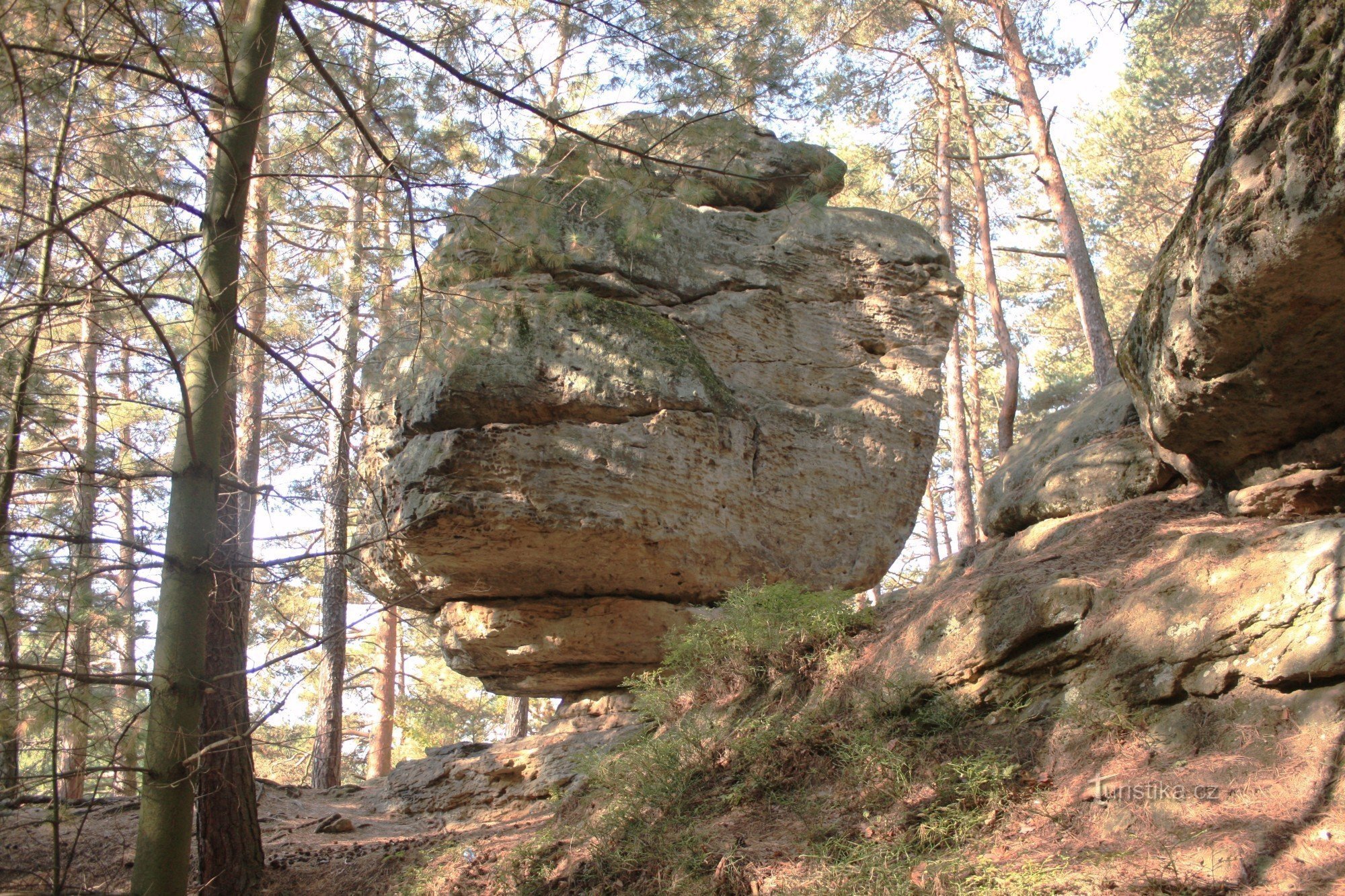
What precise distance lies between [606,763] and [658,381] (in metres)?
3.31

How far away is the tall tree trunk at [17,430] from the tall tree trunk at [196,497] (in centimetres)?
58

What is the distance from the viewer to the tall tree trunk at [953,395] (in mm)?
14297

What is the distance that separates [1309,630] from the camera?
4023 mm

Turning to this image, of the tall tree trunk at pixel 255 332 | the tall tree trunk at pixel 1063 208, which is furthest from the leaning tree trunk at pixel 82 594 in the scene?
the tall tree trunk at pixel 1063 208

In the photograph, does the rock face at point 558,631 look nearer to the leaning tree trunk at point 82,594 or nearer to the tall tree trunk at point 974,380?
the leaning tree trunk at point 82,594

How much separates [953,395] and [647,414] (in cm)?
966

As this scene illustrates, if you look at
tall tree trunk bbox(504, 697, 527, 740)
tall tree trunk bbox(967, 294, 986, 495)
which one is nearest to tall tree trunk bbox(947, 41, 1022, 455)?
tall tree trunk bbox(967, 294, 986, 495)

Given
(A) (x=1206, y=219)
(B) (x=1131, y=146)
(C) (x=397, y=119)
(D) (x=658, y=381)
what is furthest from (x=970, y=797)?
(B) (x=1131, y=146)

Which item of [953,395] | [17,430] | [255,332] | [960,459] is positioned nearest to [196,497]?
[17,430]

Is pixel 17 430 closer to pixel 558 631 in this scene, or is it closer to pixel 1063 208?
pixel 558 631

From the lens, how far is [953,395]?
15.5 meters

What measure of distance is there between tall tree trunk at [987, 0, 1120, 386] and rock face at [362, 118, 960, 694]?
134 inches

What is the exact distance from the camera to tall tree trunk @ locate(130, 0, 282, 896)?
150 inches

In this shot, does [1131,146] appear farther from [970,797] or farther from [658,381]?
[970,797]
